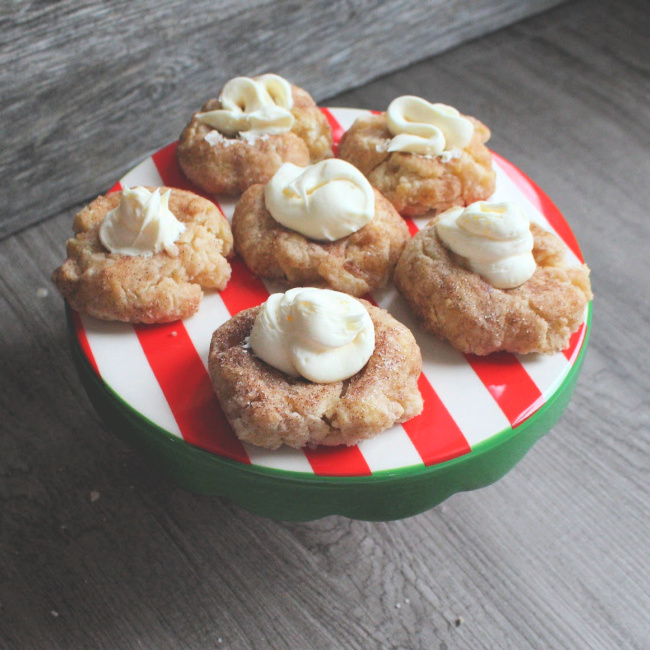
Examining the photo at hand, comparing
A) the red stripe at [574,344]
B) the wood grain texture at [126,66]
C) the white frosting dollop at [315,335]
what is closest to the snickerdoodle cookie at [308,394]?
the white frosting dollop at [315,335]

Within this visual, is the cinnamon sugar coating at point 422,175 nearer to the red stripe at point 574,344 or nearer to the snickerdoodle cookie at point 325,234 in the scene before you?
the snickerdoodle cookie at point 325,234

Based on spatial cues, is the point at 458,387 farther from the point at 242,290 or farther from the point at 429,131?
the point at 429,131

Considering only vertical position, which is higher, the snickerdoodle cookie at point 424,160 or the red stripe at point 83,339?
the red stripe at point 83,339

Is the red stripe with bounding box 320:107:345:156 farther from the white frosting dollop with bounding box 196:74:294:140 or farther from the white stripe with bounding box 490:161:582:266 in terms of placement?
the white stripe with bounding box 490:161:582:266

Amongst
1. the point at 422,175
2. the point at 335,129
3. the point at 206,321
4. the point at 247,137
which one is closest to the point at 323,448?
the point at 206,321

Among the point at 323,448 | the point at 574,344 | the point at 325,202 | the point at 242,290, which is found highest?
the point at 325,202

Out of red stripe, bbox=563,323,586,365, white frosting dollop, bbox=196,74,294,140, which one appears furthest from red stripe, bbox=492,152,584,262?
white frosting dollop, bbox=196,74,294,140

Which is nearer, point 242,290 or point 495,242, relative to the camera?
point 495,242
